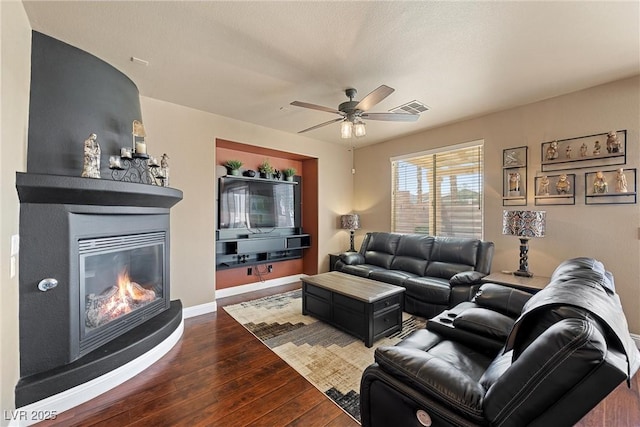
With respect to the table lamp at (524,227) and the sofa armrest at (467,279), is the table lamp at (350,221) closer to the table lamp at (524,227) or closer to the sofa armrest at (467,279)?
the sofa armrest at (467,279)

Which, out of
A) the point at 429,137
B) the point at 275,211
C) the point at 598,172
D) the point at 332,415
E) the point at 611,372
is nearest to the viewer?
the point at 611,372

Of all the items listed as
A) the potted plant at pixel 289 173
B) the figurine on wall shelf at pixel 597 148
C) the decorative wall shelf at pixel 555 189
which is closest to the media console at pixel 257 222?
the potted plant at pixel 289 173

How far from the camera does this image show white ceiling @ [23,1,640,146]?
1.91 metres

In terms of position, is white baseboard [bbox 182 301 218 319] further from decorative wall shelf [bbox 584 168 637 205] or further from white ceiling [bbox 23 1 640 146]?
decorative wall shelf [bbox 584 168 637 205]

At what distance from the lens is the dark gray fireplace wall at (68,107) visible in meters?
2.07

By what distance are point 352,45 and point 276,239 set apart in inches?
133

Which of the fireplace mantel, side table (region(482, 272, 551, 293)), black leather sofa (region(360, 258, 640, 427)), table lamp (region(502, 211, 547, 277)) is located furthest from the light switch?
table lamp (region(502, 211, 547, 277))

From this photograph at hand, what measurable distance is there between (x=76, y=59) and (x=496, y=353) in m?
3.92

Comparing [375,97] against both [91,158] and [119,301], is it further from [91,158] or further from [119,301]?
[119,301]

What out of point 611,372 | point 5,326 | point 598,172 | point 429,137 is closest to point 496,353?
point 611,372

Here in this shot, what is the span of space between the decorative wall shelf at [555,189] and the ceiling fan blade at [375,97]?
2497 mm

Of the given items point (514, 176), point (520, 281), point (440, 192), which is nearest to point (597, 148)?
point (514, 176)

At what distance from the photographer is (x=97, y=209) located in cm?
218

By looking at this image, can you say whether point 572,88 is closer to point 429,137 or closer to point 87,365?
point 429,137
